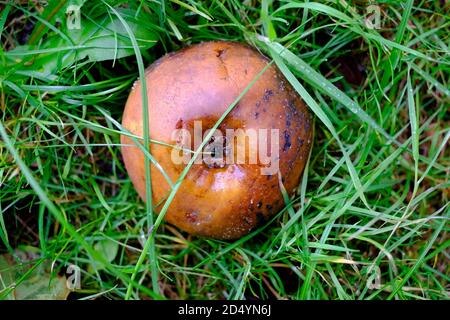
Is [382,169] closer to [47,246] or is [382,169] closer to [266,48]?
[266,48]

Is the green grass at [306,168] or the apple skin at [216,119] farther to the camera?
the green grass at [306,168]

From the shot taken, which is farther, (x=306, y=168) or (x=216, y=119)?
(x=306, y=168)

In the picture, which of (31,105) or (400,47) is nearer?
(400,47)

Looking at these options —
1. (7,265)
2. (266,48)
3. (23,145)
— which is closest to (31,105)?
(23,145)

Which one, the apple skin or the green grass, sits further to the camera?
the green grass

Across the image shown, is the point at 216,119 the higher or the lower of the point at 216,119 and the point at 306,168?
the higher
